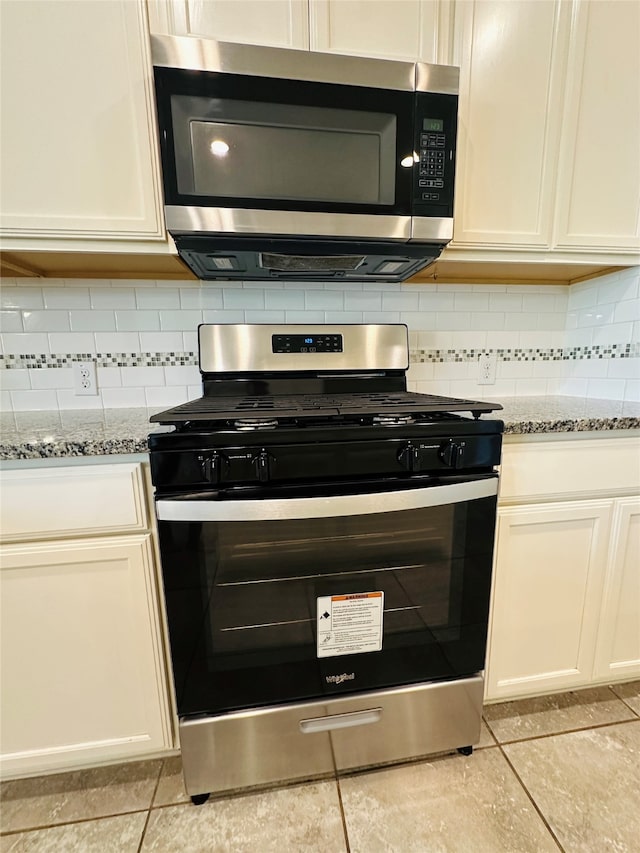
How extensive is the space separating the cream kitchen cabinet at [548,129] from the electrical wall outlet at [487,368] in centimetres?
42

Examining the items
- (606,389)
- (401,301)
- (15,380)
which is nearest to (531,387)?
(606,389)

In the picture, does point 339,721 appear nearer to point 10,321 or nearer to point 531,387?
point 531,387

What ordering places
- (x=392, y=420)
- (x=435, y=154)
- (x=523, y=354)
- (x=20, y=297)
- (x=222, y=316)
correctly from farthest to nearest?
(x=523, y=354) < (x=222, y=316) < (x=20, y=297) < (x=435, y=154) < (x=392, y=420)

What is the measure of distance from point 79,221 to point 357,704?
1.47 meters

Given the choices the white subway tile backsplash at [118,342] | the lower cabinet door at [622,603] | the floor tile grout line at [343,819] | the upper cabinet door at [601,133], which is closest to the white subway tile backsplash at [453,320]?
the upper cabinet door at [601,133]

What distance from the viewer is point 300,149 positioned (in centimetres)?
95

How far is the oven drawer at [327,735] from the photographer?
0.91 m

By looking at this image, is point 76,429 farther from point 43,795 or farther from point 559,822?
point 559,822

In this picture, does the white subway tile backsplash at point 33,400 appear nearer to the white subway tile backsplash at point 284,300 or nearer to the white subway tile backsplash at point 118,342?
the white subway tile backsplash at point 118,342

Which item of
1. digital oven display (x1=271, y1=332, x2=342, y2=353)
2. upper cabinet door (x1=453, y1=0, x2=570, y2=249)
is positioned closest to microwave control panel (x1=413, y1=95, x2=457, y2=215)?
upper cabinet door (x1=453, y1=0, x2=570, y2=249)

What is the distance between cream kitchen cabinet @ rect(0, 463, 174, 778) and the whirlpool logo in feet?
1.40

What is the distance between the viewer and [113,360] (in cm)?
132

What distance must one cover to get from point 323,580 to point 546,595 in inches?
28.1

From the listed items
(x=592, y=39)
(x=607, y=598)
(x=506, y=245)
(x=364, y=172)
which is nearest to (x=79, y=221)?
(x=364, y=172)
